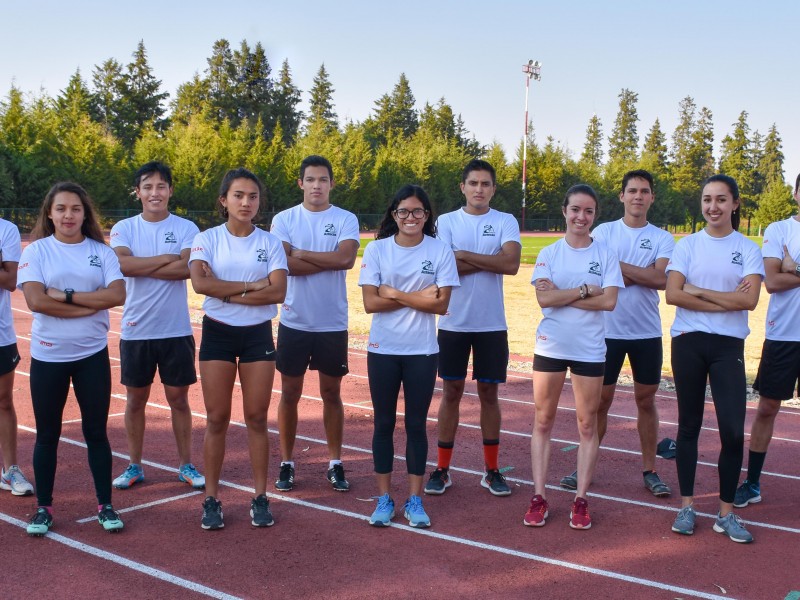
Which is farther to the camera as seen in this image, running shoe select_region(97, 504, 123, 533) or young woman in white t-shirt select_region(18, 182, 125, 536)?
running shoe select_region(97, 504, 123, 533)

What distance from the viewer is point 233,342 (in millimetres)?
4578

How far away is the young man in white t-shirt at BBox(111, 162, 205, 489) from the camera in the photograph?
17.4 ft

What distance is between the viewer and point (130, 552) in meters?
4.29

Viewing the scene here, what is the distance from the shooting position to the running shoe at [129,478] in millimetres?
5375

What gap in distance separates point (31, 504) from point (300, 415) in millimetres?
3030

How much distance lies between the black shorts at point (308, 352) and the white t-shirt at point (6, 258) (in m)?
1.67

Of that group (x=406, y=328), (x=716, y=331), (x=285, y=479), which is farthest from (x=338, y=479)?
(x=716, y=331)

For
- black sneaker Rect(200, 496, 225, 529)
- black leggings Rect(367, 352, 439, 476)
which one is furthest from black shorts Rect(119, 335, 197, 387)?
black leggings Rect(367, 352, 439, 476)

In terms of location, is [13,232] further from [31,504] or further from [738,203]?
[738,203]

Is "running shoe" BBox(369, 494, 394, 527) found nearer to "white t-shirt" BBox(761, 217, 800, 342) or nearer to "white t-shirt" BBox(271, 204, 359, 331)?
"white t-shirt" BBox(271, 204, 359, 331)

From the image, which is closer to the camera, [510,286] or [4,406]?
[4,406]

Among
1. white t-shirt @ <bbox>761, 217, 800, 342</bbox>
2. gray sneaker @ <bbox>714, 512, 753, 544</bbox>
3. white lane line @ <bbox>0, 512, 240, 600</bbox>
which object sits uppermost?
white t-shirt @ <bbox>761, 217, 800, 342</bbox>

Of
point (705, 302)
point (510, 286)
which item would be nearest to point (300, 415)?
point (705, 302)

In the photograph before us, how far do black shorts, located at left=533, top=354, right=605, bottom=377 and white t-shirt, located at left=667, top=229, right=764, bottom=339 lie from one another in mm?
513
